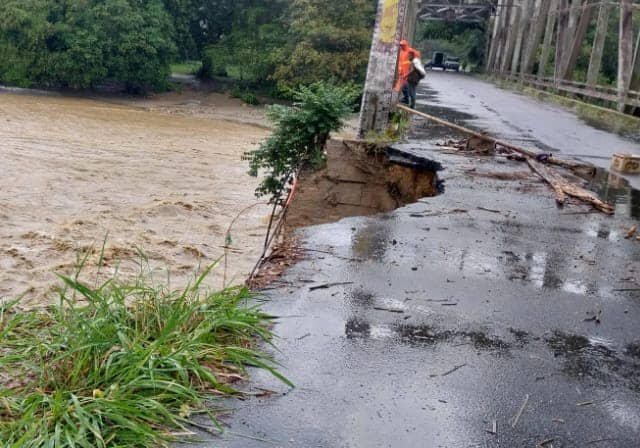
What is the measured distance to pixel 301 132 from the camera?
29.7 feet

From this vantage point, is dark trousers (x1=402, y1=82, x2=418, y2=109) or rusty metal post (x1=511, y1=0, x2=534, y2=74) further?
rusty metal post (x1=511, y1=0, x2=534, y2=74)

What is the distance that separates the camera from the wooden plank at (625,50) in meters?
19.5

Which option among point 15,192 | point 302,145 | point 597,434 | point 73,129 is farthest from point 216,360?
point 73,129

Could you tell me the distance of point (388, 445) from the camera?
3.09 metres

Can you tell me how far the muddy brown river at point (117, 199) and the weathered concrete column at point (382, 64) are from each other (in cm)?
176

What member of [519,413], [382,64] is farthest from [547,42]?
[519,413]

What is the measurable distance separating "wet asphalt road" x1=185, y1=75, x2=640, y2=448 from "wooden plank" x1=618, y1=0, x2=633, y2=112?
46.8 feet

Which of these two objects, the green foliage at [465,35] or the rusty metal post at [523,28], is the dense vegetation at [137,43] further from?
the green foliage at [465,35]

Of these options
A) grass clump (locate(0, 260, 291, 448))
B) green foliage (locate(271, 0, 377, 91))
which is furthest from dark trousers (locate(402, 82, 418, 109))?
green foliage (locate(271, 0, 377, 91))

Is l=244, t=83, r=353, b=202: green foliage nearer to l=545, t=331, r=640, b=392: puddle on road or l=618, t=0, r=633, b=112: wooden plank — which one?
l=545, t=331, r=640, b=392: puddle on road

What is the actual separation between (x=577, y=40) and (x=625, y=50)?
640 centimetres

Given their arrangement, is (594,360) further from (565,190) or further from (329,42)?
(329,42)

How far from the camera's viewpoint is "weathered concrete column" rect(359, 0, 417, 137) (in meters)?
9.62

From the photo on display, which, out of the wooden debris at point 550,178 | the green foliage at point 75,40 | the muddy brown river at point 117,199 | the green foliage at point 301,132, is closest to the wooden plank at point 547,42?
the muddy brown river at point 117,199
